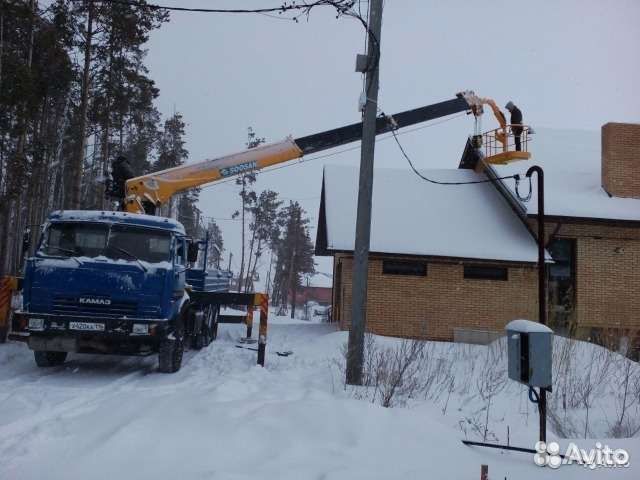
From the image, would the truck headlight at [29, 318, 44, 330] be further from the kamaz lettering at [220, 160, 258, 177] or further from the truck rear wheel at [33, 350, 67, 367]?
the kamaz lettering at [220, 160, 258, 177]

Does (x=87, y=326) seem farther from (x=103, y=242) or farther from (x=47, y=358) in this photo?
(x=47, y=358)

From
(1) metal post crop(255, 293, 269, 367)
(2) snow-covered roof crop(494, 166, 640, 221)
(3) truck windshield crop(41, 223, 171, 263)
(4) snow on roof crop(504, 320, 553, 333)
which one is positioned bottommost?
(1) metal post crop(255, 293, 269, 367)

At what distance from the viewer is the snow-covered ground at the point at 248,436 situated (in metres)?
3.90

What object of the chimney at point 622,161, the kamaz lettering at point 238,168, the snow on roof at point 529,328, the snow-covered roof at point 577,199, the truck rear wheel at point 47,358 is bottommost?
the truck rear wheel at point 47,358

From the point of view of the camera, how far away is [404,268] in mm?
15156

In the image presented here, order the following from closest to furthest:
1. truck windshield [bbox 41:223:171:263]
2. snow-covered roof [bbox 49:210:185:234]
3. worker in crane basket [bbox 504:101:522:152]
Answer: truck windshield [bbox 41:223:171:263] < snow-covered roof [bbox 49:210:185:234] < worker in crane basket [bbox 504:101:522:152]

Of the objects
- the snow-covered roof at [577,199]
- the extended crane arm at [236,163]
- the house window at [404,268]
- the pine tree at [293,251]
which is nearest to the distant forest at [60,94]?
the extended crane arm at [236,163]

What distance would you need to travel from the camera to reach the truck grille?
25.4 feet

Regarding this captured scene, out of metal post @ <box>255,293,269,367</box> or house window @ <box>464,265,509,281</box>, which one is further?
house window @ <box>464,265,509,281</box>

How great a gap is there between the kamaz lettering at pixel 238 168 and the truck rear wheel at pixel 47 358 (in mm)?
4916

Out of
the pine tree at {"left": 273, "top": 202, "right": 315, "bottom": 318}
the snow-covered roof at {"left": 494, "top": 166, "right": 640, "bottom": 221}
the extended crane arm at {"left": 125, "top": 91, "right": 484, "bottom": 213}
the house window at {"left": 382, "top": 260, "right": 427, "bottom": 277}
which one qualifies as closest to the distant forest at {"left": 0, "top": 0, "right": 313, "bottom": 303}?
the extended crane arm at {"left": 125, "top": 91, "right": 484, "bottom": 213}

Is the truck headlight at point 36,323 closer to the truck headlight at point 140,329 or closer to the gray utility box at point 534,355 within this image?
the truck headlight at point 140,329

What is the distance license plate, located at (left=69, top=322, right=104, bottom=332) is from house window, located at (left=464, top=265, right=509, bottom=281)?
10905 mm

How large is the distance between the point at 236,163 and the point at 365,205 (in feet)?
13.7
